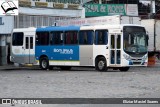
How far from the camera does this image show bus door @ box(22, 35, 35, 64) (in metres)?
33.5

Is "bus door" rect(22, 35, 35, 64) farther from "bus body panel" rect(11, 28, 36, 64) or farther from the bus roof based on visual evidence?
the bus roof

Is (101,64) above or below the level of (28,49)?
below

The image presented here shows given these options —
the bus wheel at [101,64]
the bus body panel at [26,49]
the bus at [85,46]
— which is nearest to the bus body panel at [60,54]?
the bus at [85,46]

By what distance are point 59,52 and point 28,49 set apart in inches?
129

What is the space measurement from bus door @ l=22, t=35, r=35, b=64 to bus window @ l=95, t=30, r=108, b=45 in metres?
6.21

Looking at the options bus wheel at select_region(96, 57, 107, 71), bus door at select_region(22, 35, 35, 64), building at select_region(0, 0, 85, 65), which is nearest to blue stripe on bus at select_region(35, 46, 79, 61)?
bus door at select_region(22, 35, 35, 64)

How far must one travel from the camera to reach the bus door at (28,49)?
3354 centimetres

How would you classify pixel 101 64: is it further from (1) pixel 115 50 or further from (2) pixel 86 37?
(2) pixel 86 37

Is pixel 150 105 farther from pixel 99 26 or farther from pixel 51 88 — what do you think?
pixel 99 26

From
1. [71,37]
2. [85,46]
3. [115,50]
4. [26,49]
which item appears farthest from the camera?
[26,49]

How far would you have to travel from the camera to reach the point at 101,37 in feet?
95.3

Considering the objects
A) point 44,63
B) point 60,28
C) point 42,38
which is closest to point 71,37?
point 60,28

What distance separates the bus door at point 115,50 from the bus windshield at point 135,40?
43cm

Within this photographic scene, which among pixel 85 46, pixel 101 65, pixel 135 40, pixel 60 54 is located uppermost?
pixel 135 40
